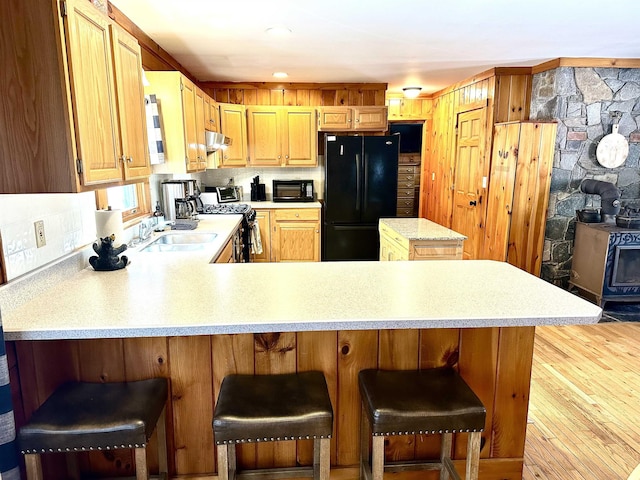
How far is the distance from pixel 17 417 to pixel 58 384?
15cm

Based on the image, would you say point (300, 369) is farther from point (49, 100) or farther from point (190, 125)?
point (190, 125)

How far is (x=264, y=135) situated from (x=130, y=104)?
10.5ft

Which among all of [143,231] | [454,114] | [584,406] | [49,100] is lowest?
[584,406]

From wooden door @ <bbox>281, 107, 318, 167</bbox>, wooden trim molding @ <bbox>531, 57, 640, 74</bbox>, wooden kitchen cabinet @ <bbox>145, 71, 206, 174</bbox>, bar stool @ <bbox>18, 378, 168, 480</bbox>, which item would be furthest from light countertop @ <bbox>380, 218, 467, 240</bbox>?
bar stool @ <bbox>18, 378, 168, 480</bbox>

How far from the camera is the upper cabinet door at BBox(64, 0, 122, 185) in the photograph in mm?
1449

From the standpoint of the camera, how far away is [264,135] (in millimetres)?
5125

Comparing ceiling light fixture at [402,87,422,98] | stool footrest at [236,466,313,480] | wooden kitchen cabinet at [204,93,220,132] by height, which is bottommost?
stool footrest at [236,466,313,480]

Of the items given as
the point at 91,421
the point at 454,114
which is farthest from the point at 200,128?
the point at 454,114

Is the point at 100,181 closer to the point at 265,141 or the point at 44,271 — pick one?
the point at 44,271

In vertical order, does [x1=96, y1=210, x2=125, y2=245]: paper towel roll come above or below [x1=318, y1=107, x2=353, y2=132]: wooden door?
below

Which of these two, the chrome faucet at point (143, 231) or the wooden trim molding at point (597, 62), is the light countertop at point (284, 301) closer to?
the chrome faucet at point (143, 231)

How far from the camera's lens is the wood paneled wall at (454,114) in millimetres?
4543

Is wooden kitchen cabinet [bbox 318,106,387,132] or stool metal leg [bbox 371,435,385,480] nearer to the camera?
stool metal leg [bbox 371,435,385,480]

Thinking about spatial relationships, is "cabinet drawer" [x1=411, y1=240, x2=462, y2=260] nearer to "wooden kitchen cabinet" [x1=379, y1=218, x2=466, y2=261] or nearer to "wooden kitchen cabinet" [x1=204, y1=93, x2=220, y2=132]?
"wooden kitchen cabinet" [x1=379, y1=218, x2=466, y2=261]
